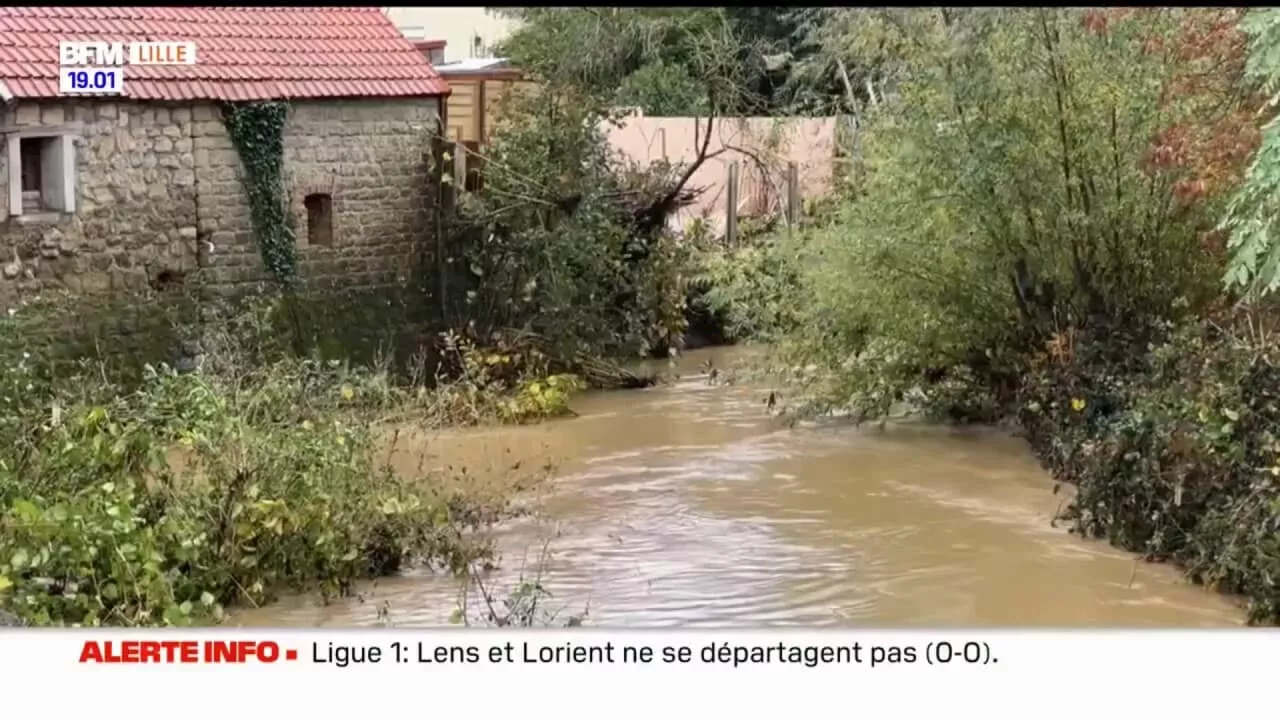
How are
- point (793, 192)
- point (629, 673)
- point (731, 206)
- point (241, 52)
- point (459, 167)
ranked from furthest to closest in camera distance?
point (731, 206) → point (793, 192) → point (459, 167) → point (241, 52) → point (629, 673)

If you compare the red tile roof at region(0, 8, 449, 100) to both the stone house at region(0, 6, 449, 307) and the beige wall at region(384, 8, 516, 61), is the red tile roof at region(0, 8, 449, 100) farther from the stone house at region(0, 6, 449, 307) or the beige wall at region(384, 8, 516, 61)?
the beige wall at region(384, 8, 516, 61)

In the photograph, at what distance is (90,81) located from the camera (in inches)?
291

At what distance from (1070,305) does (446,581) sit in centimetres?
431

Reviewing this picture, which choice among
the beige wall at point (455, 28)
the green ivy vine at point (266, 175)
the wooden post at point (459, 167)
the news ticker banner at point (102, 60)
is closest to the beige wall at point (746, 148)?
the wooden post at point (459, 167)

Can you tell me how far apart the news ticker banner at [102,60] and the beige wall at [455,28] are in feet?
3.47

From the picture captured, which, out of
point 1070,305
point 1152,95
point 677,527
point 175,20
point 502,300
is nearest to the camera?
point 175,20

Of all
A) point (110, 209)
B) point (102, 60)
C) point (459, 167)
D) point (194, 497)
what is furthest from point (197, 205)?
point (194, 497)

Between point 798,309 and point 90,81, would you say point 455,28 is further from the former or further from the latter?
point 798,309

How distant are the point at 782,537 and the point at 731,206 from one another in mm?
5352

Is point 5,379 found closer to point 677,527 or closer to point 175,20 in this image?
point 175,20

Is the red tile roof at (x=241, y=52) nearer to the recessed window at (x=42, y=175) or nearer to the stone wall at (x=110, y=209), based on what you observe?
the stone wall at (x=110, y=209)

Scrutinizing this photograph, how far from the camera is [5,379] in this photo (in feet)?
23.8

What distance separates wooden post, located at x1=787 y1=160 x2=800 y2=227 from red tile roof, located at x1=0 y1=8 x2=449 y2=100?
3.02 m

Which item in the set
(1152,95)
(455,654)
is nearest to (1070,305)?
(1152,95)
